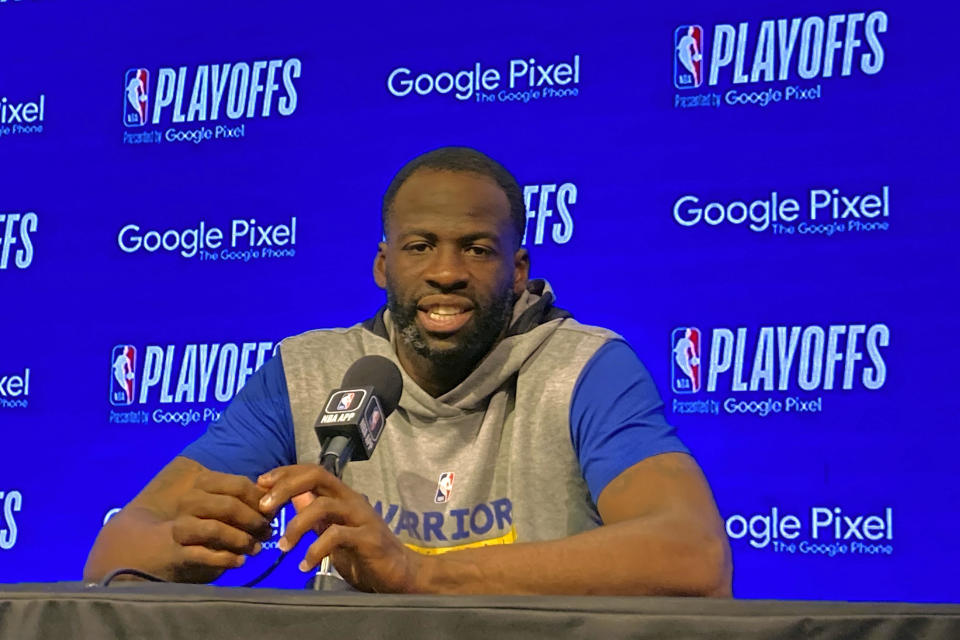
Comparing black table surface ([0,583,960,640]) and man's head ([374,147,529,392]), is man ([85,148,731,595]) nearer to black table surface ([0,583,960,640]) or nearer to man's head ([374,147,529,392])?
man's head ([374,147,529,392])

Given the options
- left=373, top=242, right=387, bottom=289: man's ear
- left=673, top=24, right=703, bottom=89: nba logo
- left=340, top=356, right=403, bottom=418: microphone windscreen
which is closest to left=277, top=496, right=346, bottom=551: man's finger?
left=340, top=356, right=403, bottom=418: microphone windscreen

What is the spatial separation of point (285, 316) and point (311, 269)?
0.51 ft

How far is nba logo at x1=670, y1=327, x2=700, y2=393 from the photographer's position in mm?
3004

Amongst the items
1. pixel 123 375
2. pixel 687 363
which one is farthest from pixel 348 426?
pixel 123 375

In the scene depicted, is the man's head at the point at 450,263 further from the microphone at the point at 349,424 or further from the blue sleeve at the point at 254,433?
the microphone at the point at 349,424

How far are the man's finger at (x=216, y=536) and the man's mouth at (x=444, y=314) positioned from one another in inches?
22.6

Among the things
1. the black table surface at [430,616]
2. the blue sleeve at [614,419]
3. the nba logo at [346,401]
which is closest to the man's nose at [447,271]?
the blue sleeve at [614,419]

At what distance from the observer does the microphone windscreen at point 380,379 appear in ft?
4.97

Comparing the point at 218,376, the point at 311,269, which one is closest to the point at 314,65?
the point at 311,269

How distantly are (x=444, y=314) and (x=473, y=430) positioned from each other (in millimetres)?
189

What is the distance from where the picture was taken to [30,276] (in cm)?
367

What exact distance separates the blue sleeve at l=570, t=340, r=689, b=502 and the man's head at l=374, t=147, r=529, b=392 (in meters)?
0.20

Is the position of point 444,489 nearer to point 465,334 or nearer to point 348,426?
point 465,334

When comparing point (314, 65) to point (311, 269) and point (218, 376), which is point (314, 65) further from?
point (218, 376)
